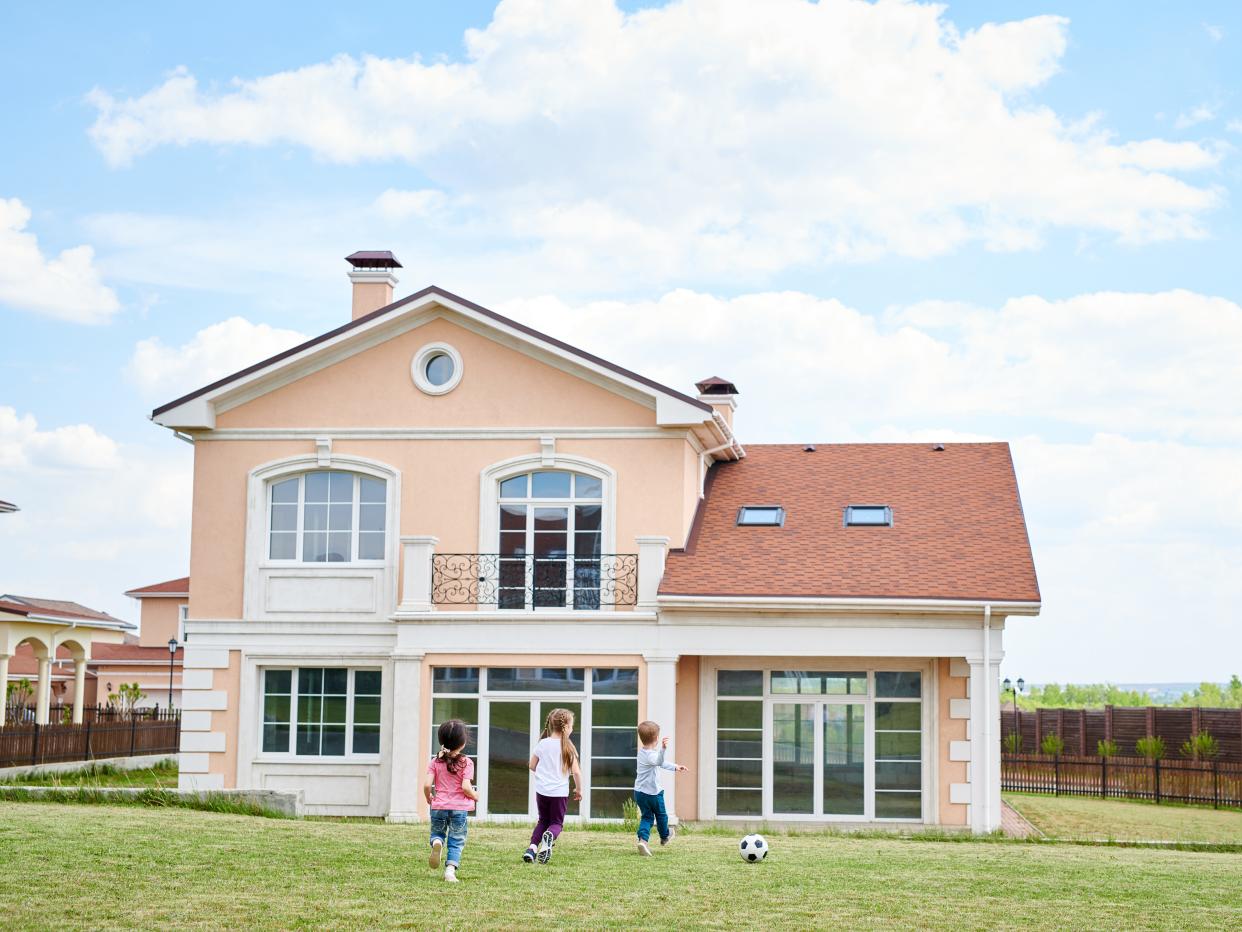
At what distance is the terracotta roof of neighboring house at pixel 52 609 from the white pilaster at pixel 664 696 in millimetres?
16324

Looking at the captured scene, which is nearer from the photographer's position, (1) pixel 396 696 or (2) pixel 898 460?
(1) pixel 396 696

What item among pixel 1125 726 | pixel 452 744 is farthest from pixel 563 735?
pixel 1125 726

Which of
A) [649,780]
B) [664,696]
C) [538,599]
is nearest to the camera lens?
[649,780]

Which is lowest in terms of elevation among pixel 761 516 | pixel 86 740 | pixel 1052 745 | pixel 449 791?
pixel 86 740

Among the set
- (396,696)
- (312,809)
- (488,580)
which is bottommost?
(312,809)

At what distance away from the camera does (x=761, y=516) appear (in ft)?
73.8

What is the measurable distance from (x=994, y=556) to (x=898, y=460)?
3845mm

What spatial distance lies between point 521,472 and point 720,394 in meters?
5.60

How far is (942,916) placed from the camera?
31.9 ft

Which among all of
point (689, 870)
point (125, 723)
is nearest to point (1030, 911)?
point (689, 870)

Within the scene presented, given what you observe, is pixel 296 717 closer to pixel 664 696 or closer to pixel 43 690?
pixel 664 696

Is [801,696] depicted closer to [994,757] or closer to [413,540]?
[994,757]

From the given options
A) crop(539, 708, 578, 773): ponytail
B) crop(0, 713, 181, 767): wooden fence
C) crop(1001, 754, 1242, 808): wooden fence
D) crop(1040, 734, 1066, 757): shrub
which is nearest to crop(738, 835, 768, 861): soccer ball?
crop(539, 708, 578, 773): ponytail

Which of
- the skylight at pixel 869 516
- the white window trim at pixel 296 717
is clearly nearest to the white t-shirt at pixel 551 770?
the white window trim at pixel 296 717
